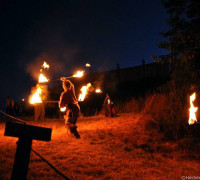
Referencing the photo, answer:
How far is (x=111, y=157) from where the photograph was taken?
4609 mm

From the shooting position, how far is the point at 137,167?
412cm

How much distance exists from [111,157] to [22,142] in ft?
8.40

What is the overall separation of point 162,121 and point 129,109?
533cm

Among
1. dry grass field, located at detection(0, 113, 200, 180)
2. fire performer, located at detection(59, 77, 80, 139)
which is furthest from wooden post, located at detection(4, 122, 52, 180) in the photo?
fire performer, located at detection(59, 77, 80, 139)

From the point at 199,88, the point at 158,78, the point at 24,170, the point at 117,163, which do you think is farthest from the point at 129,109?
the point at 158,78

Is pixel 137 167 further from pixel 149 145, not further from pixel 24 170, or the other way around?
pixel 24 170

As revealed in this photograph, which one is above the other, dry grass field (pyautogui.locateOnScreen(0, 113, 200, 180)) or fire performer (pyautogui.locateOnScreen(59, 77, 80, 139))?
fire performer (pyautogui.locateOnScreen(59, 77, 80, 139))

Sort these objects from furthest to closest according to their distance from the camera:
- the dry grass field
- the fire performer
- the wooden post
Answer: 1. the fire performer
2. the dry grass field
3. the wooden post

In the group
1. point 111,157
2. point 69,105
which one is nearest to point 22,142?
point 111,157

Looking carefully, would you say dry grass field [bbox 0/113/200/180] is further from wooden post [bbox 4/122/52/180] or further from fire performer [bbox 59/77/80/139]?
wooden post [bbox 4/122/52/180]

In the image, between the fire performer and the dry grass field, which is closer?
the dry grass field

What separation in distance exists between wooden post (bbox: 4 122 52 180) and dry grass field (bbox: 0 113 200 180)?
82 cm

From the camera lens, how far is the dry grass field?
3711mm

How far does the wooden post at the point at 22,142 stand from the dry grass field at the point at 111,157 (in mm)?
822
